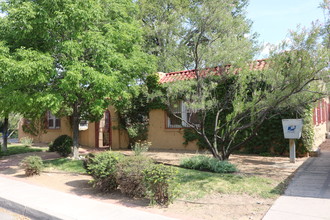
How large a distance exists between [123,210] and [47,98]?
4.94 meters

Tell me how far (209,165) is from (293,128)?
11.3 ft

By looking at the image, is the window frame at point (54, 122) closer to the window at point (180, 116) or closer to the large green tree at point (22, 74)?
the window at point (180, 116)

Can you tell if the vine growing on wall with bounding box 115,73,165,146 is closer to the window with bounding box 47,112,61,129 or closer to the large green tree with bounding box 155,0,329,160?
the large green tree with bounding box 155,0,329,160

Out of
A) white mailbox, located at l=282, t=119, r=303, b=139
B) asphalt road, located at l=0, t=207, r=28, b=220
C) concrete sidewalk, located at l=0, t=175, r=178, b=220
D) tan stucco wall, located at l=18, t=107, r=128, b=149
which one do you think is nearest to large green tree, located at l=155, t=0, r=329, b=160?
white mailbox, located at l=282, t=119, r=303, b=139

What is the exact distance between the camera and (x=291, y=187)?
6.20m

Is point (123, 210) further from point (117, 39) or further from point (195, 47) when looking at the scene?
point (117, 39)

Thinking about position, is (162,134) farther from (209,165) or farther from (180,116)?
(209,165)

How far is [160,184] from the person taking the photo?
17.2ft

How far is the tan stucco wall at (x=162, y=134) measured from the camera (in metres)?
14.1

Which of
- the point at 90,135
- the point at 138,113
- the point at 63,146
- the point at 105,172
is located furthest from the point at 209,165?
the point at 90,135

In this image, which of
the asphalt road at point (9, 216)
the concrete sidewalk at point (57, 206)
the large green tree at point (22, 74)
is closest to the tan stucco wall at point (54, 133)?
the large green tree at point (22, 74)

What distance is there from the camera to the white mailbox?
923cm

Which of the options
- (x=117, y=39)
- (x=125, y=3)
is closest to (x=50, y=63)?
(x=117, y=39)

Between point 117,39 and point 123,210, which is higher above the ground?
Result: point 117,39
